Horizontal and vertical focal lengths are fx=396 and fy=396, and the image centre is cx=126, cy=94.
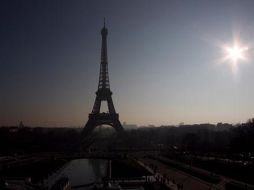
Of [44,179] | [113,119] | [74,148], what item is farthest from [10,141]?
[44,179]

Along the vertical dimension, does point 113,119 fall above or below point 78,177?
above

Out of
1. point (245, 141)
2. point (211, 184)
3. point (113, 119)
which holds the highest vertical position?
point (113, 119)

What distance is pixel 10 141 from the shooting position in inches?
1998

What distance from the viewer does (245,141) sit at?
3512 centimetres

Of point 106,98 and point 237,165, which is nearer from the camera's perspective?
point 237,165

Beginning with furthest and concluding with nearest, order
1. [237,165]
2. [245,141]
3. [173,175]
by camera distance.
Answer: [245,141] → [237,165] → [173,175]

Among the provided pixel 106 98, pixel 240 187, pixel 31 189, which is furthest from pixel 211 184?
pixel 106 98

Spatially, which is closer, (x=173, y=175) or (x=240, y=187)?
(x=240, y=187)

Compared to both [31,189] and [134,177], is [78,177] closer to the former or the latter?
[134,177]

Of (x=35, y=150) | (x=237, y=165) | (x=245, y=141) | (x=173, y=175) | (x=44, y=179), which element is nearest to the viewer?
(x=44, y=179)

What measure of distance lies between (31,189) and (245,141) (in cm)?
2279

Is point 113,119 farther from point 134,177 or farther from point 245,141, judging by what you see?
point 134,177

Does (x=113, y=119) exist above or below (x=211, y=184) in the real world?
above

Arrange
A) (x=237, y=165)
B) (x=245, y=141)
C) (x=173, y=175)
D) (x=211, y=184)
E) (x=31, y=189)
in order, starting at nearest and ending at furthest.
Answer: (x=31, y=189)
(x=211, y=184)
(x=173, y=175)
(x=237, y=165)
(x=245, y=141)
